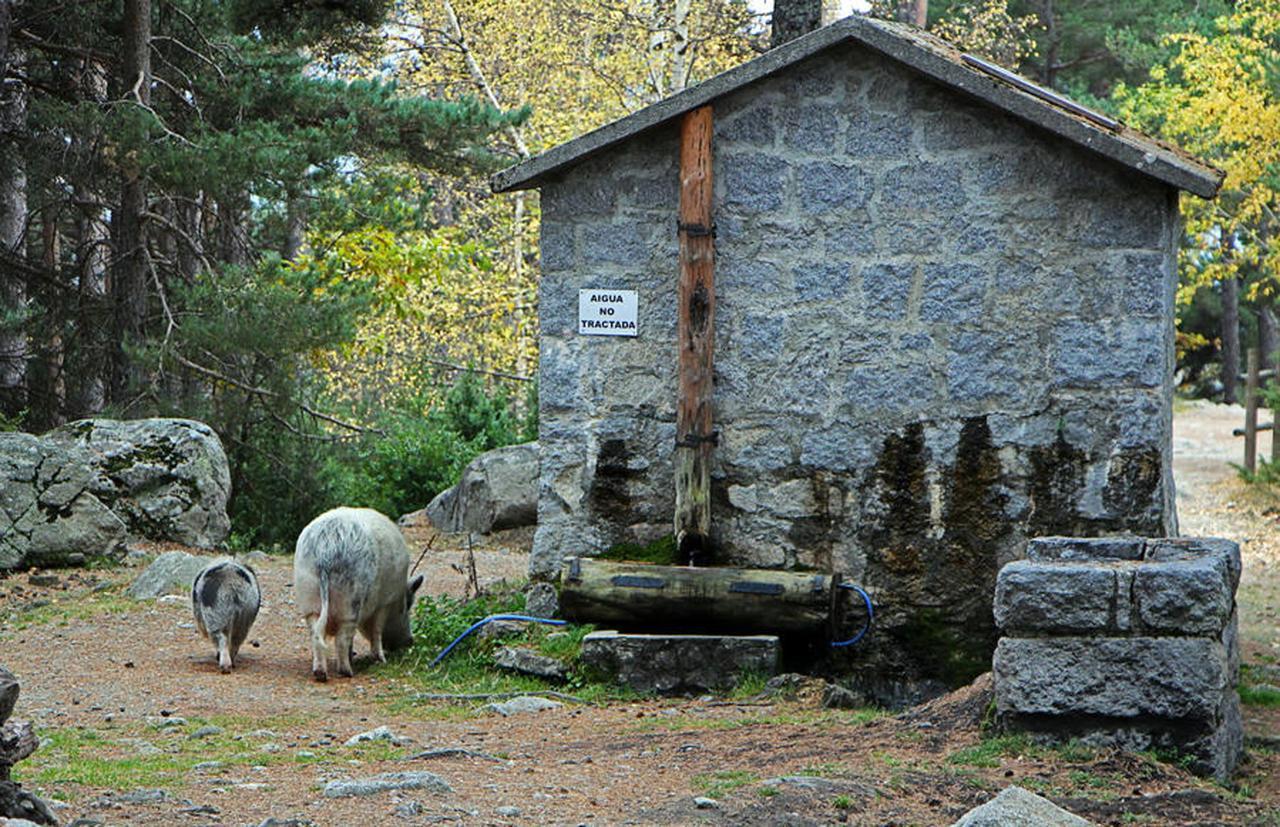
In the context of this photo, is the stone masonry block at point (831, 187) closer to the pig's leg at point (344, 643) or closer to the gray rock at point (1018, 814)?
the pig's leg at point (344, 643)

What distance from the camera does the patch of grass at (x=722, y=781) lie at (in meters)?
6.18

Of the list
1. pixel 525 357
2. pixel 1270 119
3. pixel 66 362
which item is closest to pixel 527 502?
pixel 66 362

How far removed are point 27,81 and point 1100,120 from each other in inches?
463

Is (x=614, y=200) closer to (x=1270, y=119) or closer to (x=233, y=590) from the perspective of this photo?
(x=233, y=590)


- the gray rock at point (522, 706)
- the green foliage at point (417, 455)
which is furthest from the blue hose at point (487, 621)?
the green foliage at point (417, 455)

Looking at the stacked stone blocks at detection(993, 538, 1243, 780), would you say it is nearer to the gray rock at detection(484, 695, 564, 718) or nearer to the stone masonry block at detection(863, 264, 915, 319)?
the gray rock at detection(484, 695, 564, 718)

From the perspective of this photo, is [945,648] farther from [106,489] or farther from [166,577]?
[106,489]

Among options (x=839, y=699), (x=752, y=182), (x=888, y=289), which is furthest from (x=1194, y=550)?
(x=752, y=182)

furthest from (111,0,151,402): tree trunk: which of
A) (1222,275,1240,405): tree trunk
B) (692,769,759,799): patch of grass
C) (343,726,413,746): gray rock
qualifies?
(1222,275,1240,405): tree trunk

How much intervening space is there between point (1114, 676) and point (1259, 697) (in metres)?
2.92

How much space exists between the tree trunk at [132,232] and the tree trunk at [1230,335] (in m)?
27.2

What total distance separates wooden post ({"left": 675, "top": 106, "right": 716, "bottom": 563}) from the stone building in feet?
0.41

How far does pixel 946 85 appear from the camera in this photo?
31.0ft

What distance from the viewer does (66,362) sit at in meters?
17.6
